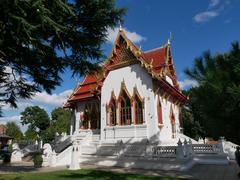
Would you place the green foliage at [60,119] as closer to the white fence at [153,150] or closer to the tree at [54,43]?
the white fence at [153,150]

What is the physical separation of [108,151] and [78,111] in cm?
669

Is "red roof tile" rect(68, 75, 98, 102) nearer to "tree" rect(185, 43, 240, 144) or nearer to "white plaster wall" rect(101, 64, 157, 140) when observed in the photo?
"white plaster wall" rect(101, 64, 157, 140)

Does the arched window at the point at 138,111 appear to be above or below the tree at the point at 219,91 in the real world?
above

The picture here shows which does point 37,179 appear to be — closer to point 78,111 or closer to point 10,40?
point 10,40

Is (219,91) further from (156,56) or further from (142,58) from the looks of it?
(156,56)

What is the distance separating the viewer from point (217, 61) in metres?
4.04

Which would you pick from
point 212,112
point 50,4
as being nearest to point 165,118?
point 50,4

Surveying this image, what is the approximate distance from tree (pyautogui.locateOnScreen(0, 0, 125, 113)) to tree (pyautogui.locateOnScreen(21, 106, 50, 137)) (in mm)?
51436

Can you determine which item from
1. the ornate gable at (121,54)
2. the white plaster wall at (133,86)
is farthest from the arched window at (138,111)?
the ornate gable at (121,54)

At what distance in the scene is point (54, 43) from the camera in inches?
395

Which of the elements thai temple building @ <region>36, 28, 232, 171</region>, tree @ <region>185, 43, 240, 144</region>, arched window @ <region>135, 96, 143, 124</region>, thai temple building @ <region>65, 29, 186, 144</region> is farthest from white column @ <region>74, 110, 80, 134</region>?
tree @ <region>185, 43, 240, 144</region>

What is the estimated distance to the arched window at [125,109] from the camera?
1616cm

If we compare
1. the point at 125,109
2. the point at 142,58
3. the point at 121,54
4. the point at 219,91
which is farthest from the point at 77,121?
the point at 219,91

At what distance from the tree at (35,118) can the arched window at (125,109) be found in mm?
47072
